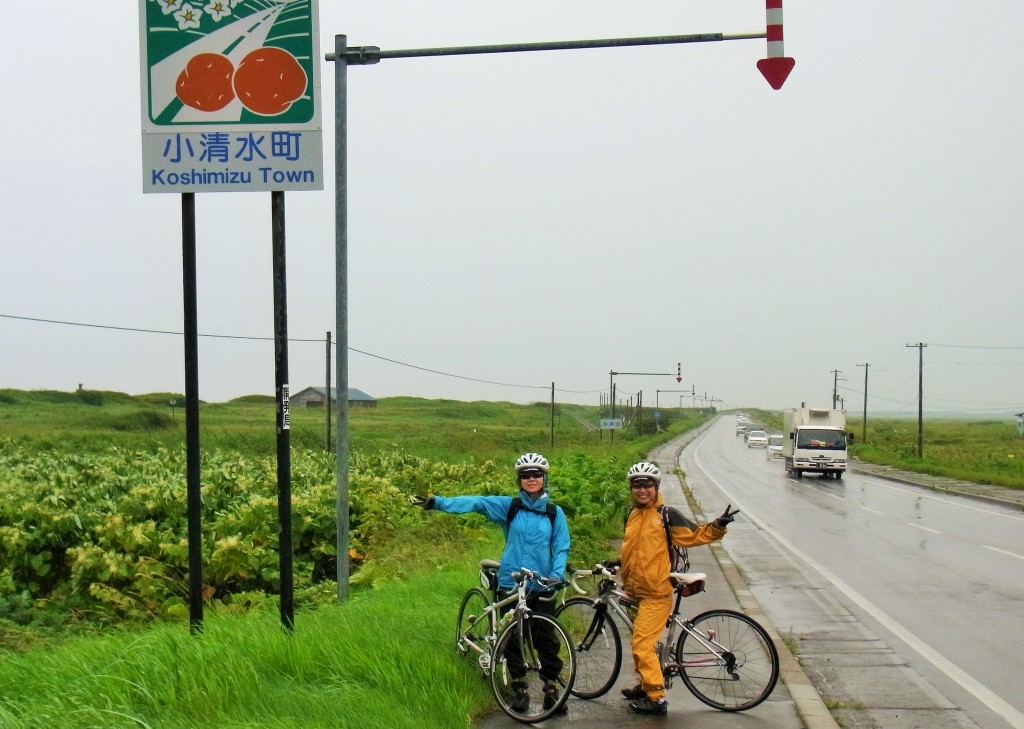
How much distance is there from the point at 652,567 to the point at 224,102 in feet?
13.8

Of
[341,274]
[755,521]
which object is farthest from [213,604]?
[755,521]

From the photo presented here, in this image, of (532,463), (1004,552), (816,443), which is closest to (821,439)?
(816,443)

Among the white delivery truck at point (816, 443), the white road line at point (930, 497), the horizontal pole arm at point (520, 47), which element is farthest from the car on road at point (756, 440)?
the horizontal pole arm at point (520, 47)

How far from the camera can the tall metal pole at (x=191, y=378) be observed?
6961 millimetres

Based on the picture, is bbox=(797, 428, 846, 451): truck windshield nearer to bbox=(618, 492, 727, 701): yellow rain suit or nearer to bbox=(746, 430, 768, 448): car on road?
bbox=(618, 492, 727, 701): yellow rain suit

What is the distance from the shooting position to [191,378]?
6.98m

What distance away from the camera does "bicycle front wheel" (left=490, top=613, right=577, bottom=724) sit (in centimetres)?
626

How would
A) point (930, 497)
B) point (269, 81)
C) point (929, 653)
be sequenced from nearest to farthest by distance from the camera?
point (269, 81)
point (929, 653)
point (930, 497)

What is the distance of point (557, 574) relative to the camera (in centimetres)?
650

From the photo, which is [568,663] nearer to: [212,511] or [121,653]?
[121,653]

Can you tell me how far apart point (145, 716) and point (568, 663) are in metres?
2.49

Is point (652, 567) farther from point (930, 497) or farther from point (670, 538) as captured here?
point (930, 497)

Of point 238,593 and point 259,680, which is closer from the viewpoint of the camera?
point 259,680

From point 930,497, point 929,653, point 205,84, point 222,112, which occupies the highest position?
point 205,84
